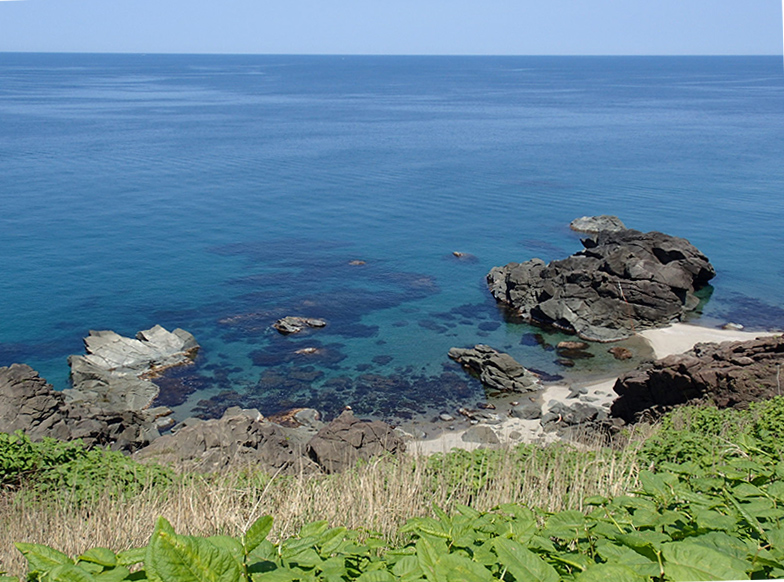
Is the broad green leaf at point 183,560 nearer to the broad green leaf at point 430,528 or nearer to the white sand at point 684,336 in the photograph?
the broad green leaf at point 430,528

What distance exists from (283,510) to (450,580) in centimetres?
439

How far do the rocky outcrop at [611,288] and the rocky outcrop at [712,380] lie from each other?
1317 cm

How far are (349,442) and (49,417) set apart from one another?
400 inches

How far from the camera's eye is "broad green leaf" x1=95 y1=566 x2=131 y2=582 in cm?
368

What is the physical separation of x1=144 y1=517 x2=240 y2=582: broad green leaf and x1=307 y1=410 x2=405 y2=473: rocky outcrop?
15503mm

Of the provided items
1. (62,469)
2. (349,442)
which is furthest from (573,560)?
(349,442)

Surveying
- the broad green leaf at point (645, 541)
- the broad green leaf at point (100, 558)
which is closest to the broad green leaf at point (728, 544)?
the broad green leaf at point (645, 541)

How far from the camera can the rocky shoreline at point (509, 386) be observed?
19.9 metres

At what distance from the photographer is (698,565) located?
12.0 ft

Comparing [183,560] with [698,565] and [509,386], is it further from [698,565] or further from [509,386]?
[509,386]

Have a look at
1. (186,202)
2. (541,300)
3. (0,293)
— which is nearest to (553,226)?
(541,300)

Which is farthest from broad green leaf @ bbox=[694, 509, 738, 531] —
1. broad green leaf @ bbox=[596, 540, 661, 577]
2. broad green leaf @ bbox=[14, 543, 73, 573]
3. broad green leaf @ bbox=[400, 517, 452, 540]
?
broad green leaf @ bbox=[14, 543, 73, 573]

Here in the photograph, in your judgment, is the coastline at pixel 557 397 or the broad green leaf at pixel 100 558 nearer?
the broad green leaf at pixel 100 558

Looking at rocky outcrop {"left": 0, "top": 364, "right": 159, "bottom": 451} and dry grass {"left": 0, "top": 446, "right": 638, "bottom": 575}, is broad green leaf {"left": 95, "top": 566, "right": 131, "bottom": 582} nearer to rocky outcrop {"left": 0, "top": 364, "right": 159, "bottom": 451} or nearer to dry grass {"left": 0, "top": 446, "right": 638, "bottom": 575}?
dry grass {"left": 0, "top": 446, "right": 638, "bottom": 575}
